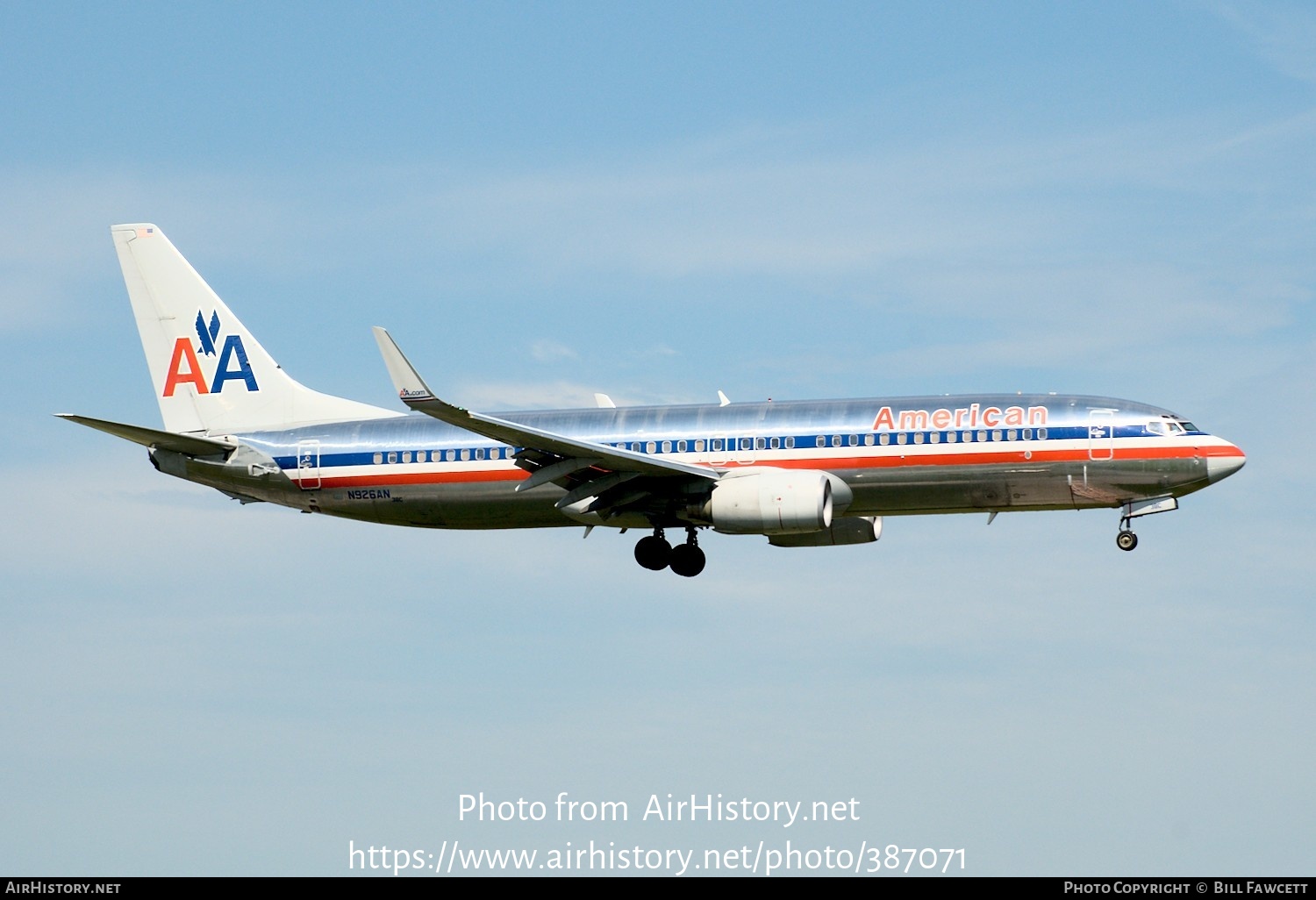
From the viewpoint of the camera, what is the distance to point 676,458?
141 ft

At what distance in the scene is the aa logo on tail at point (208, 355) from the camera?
161 feet

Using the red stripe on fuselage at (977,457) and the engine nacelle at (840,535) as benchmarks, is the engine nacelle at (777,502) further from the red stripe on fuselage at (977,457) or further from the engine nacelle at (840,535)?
the engine nacelle at (840,535)

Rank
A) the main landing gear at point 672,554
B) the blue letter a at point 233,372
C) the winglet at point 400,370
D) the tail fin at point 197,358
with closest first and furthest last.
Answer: the winglet at point 400,370
the main landing gear at point 672,554
the tail fin at point 197,358
the blue letter a at point 233,372

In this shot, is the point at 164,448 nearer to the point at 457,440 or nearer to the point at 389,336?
the point at 457,440

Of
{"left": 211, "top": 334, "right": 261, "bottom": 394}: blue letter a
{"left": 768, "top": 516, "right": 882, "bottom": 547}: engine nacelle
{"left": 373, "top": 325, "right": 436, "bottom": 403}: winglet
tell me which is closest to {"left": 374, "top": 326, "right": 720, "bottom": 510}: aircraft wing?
{"left": 373, "top": 325, "right": 436, "bottom": 403}: winglet

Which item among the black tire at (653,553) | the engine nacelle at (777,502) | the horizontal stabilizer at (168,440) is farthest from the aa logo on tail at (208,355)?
the engine nacelle at (777,502)

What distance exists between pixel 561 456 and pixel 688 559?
Answer: 516cm

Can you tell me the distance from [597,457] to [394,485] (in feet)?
24.4

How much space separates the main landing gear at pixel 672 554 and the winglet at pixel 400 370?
9786mm

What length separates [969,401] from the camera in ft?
137

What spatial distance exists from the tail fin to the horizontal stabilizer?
1984 mm

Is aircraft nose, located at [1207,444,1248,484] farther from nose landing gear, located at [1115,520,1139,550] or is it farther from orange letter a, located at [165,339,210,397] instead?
orange letter a, located at [165,339,210,397]

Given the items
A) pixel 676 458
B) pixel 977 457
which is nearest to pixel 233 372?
pixel 676 458

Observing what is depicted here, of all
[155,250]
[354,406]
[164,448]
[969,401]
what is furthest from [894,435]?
[155,250]
